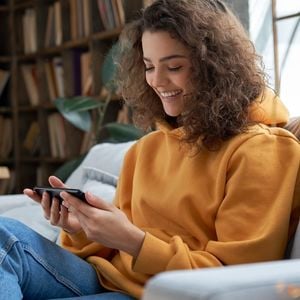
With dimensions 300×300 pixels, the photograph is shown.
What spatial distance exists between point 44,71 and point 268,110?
7.92 ft

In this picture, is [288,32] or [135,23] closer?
[135,23]

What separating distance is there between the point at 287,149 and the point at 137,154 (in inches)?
15.3

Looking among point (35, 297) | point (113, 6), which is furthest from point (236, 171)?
point (113, 6)

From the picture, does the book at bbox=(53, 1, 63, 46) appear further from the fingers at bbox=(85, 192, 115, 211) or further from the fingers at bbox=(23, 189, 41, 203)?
the fingers at bbox=(85, 192, 115, 211)

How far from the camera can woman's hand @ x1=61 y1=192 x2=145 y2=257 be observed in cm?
118

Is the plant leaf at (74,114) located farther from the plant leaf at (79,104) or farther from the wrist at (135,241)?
the wrist at (135,241)

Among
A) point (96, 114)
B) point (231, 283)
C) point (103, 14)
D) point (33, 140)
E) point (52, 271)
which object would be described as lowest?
point (33, 140)

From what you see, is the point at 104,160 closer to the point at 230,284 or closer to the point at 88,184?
the point at 88,184

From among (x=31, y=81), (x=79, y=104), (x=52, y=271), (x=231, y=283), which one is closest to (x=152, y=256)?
(x=52, y=271)

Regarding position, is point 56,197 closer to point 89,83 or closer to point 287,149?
point 287,149

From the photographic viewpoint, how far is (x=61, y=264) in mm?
1336

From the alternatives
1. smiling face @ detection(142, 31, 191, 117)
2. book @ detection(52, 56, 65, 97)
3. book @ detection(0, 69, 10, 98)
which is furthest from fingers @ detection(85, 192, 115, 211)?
book @ detection(0, 69, 10, 98)

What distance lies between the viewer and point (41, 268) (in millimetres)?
1306

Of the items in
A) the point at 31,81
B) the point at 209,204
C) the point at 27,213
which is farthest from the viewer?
the point at 31,81
